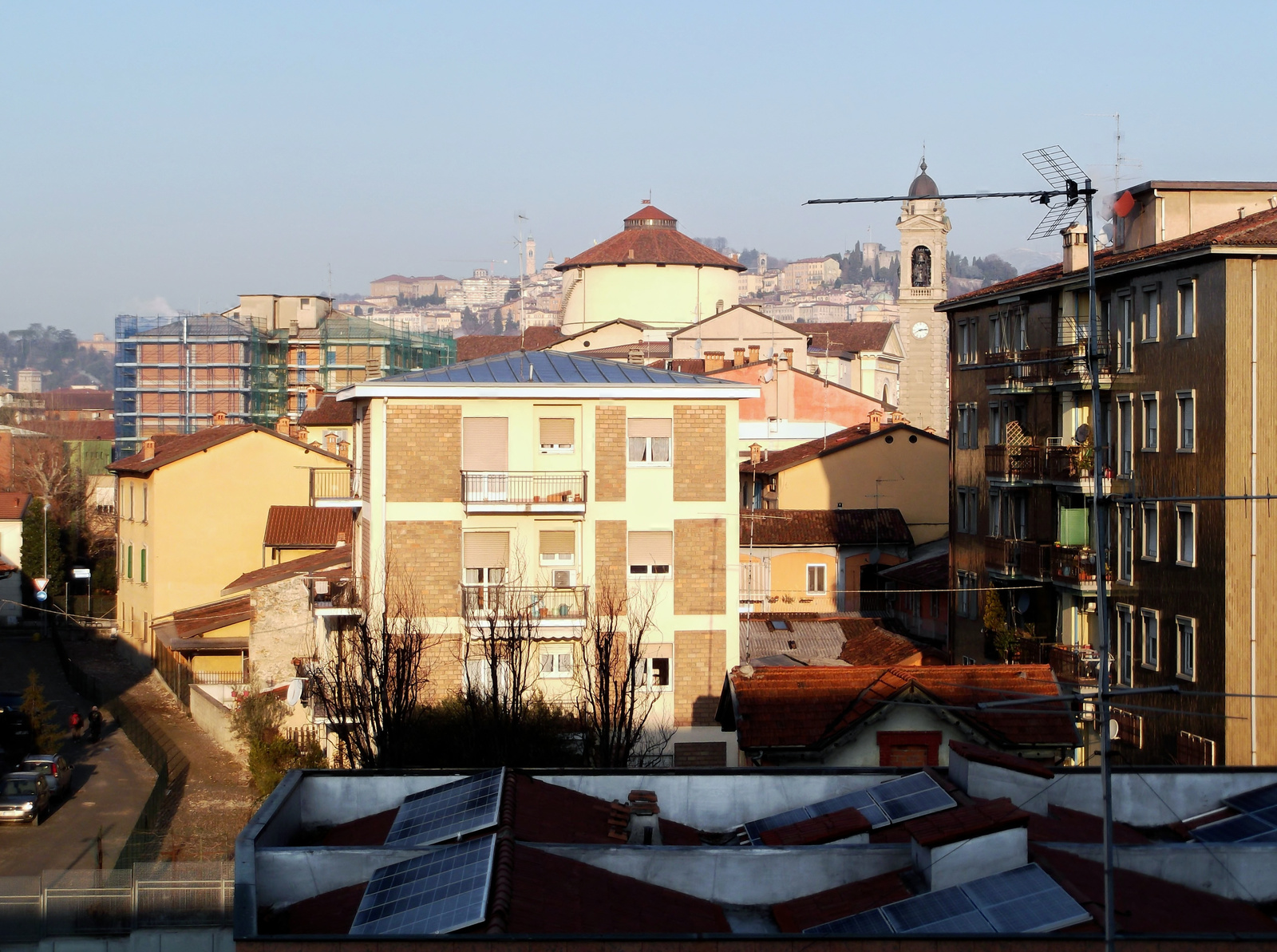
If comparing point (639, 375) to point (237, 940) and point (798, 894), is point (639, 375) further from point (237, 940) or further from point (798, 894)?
point (237, 940)

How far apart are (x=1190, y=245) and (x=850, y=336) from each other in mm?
65448

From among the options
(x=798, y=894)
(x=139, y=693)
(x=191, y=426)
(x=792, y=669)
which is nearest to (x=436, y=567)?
(x=792, y=669)

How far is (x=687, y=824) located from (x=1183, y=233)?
1718 centimetres

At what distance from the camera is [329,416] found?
1983 inches

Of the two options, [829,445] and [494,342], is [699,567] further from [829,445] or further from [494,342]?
[494,342]

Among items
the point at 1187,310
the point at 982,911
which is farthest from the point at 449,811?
the point at 1187,310

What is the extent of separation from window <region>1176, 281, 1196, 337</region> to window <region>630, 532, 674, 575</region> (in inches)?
335

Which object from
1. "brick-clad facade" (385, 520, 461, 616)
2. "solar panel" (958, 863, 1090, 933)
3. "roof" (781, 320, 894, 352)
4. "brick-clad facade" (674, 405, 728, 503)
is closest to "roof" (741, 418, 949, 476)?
"brick-clad facade" (674, 405, 728, 503)

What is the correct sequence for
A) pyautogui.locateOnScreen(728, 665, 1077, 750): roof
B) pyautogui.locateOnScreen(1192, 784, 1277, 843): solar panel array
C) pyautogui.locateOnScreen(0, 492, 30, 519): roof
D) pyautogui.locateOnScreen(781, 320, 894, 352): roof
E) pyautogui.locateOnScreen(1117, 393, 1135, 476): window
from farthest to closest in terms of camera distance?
pyautogui.locateOnScreen(781, 320, 894, 352): roof
pyautogui.locateOnScreen(0, 492, 30, 519): roof
pyautogui.locateOnScreen(1117, 393, 1135, 476): window
pyautogui.locateOnScreen(728, 665, 1077, 750): roof
pyautogui.locateOnScreen(1192, 784, 1277, 843): solar panel array

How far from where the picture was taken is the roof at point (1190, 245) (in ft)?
66.6

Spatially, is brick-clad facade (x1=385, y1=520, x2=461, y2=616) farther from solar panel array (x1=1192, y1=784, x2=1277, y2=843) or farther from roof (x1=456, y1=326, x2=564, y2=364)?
roof (x1=456, y1=326, x2=564, y2=364)

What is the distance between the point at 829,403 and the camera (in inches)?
2213

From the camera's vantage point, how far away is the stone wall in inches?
853

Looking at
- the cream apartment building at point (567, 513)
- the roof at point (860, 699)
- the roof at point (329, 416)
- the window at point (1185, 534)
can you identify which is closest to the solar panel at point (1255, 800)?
the roof at point (860, 699)
